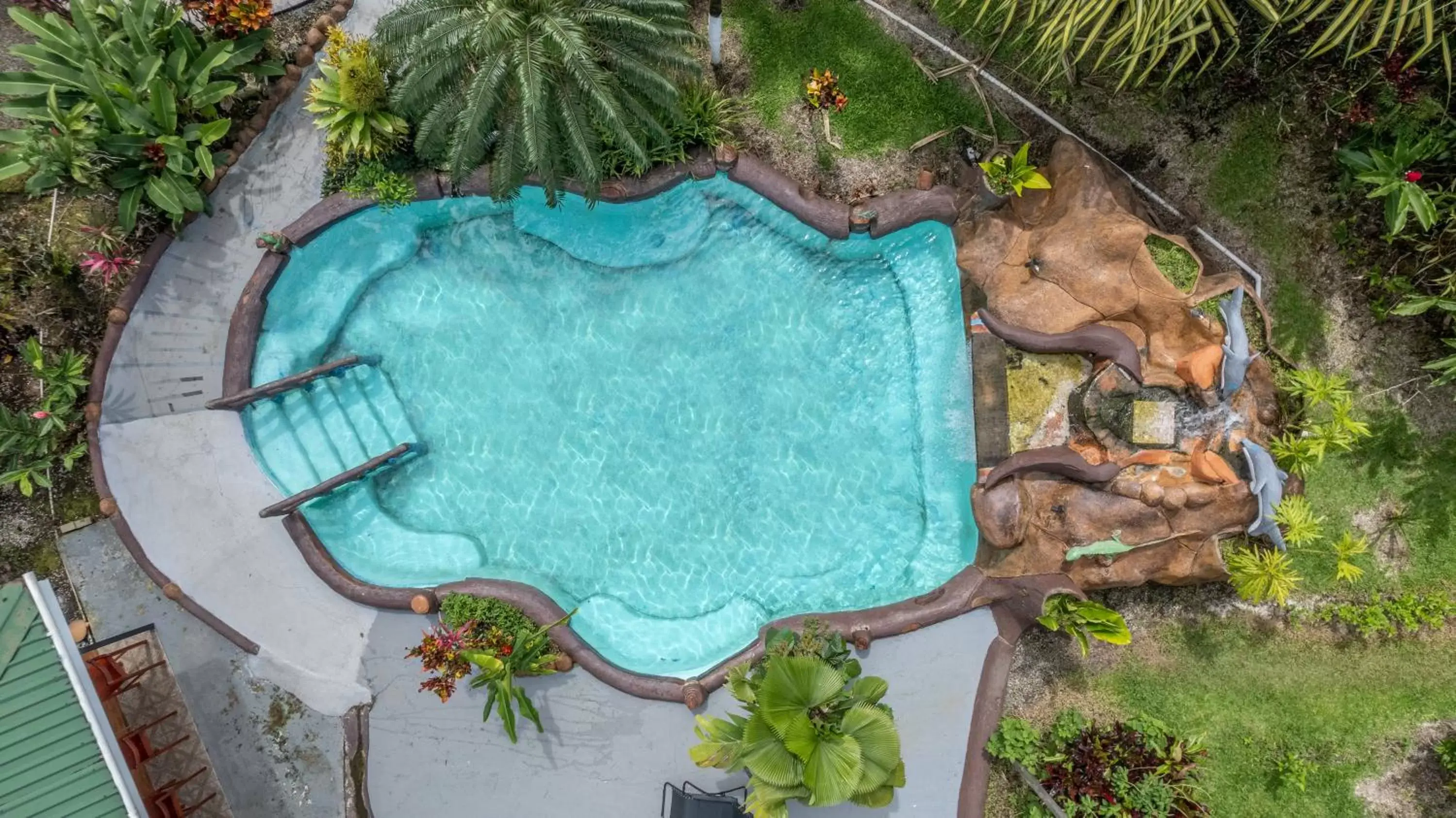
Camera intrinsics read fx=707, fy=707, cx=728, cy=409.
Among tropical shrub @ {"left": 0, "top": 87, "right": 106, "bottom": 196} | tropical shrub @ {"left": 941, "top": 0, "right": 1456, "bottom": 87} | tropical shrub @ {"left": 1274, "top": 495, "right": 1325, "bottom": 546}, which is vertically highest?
tropical shrub @ {"left": 0, "top": 87, "right": 106, "bottom": 196}

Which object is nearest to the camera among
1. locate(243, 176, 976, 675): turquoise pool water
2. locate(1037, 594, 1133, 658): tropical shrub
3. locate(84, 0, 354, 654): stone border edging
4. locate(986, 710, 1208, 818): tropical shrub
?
locate(1037, 594, 1133, 658): tropical shrub

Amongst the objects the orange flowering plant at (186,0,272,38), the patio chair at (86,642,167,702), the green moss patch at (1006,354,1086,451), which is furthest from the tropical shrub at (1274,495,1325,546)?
the patio chair at (86,642,167,702)

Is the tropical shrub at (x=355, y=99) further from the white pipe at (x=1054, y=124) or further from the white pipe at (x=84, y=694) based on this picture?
the white pipe at (x=1054, y=124)

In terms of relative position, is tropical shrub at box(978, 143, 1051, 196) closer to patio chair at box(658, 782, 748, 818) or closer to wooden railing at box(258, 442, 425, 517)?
patio chair at box(658, 782, 748, 818)

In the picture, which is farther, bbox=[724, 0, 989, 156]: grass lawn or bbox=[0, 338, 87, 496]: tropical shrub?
bbox=[724, 0, 989, 156]: grass lawn

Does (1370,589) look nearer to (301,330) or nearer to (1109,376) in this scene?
(1109,376)

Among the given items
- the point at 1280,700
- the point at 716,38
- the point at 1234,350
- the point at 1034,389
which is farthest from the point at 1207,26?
the point at 1280,700

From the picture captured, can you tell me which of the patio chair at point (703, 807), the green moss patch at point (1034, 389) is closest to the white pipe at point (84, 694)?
the patio chair at point (703, 807)
